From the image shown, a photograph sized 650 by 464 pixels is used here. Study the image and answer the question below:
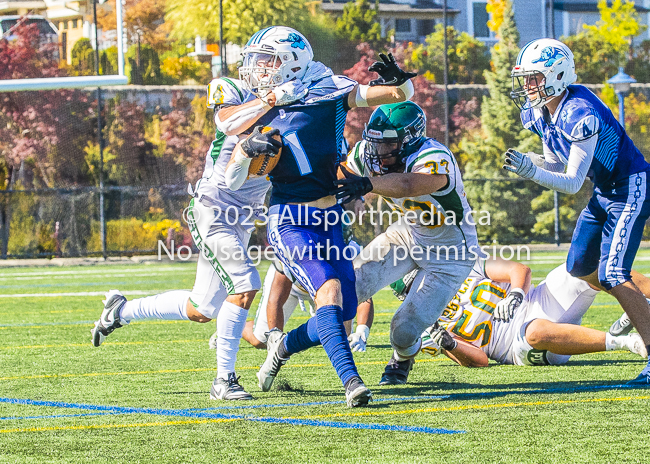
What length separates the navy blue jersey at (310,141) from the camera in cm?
455

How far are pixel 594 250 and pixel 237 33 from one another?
16.1 m

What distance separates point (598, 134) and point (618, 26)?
20.5m

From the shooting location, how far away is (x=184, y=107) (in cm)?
2045

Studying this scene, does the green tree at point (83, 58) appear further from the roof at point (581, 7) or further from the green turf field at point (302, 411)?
the roof at point (581, 7)

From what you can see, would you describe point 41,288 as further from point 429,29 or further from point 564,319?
point 429,29

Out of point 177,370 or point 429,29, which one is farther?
point 429,29

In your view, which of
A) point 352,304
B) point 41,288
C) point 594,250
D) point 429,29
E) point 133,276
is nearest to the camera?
point 352,304

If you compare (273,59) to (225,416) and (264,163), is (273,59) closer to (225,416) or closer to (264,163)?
(264,163)

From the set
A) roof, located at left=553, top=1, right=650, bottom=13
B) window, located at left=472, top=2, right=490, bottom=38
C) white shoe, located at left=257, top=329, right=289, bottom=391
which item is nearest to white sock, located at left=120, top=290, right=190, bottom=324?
white shoe, located at left=257, top=329, right=289, bottom=391

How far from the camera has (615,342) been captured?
16.2 ft

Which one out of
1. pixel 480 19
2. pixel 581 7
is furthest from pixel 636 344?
pixel 581 7

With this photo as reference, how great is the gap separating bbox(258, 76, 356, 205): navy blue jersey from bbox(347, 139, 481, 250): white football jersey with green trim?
0.32 m

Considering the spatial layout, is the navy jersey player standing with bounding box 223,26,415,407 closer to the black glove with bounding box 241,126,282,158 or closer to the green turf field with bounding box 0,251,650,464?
the black glove with bounding box 241,126,282,158

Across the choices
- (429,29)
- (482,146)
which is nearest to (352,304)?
(482,146)
